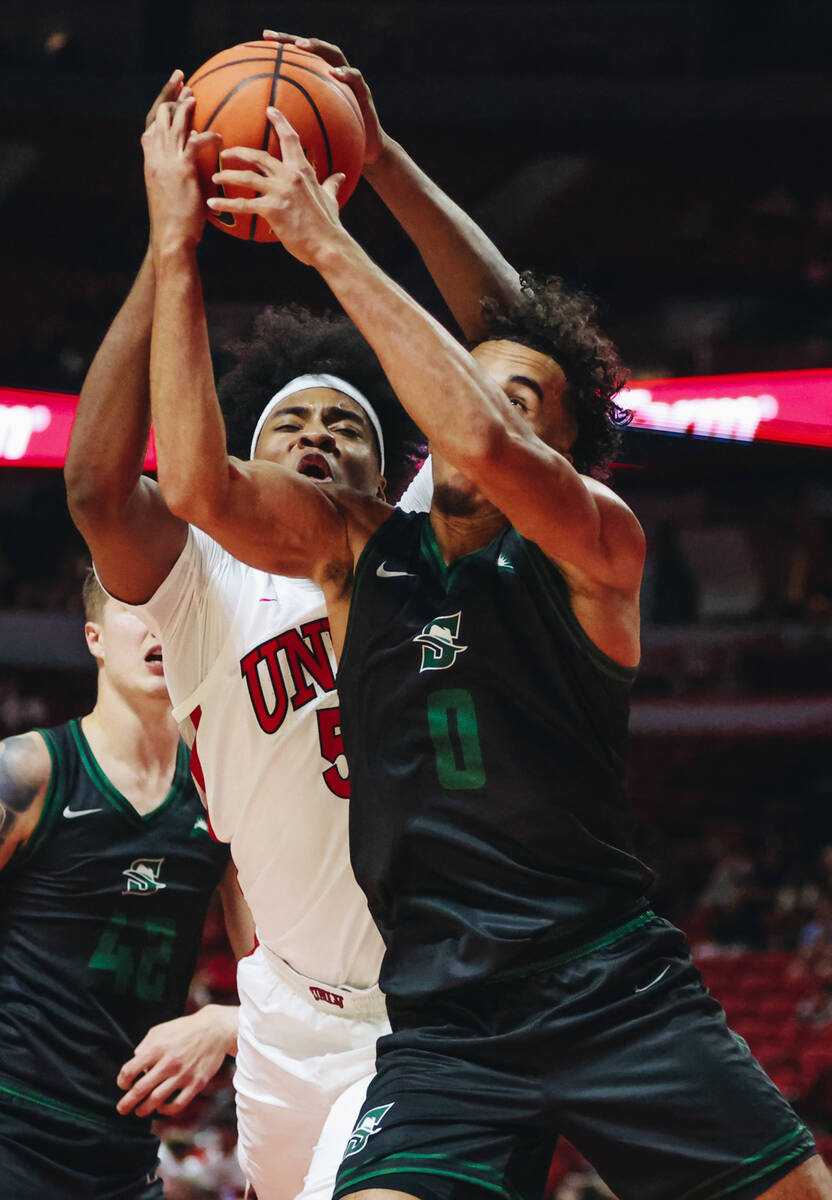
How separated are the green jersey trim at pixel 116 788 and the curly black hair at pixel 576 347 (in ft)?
4.84

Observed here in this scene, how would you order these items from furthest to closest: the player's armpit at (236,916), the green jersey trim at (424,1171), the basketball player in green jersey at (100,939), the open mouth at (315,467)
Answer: the player's armpit at (236,916), the basketball player in green jersey at (100,939), the open mouth at (315,467), the green jersey trim at (424,1171)

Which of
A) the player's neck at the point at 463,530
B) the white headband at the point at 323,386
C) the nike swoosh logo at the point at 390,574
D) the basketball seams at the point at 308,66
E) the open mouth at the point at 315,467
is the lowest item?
the nike swoosh logo at the point at 390,574

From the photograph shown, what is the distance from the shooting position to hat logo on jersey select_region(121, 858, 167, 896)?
3.58 m

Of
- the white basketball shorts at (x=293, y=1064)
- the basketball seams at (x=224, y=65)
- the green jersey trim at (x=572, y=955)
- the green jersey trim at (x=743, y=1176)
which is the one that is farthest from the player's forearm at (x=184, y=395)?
the green jersey trim at (x=743, y=1176)

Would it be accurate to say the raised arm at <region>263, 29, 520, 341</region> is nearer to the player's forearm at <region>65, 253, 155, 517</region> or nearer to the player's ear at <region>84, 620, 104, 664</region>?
the player's forearm at <region>65, 253, 155, 517</region>

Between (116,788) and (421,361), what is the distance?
1851 mm

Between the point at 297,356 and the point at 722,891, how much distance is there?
33.7 feet

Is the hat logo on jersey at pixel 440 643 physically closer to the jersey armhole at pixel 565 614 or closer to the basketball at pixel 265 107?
the jersey armhole at pixel 565 614

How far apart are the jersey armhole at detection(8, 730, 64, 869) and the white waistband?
0.95 m

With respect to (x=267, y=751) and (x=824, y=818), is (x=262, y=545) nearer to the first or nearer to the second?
(x=267, y=751)

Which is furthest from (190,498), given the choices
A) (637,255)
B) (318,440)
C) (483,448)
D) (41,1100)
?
(637,255)

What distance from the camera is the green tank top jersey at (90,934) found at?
3.45 m

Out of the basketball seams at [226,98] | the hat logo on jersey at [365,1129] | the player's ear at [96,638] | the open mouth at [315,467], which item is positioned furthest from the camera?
the player's ear at [96,638]

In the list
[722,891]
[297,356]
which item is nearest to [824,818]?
[722,891]
